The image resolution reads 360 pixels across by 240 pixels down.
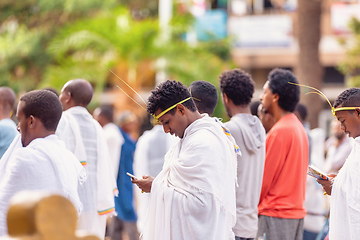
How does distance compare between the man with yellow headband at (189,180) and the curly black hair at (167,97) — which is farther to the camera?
the curly black hair at (167,97)

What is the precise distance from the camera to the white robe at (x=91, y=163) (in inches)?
223

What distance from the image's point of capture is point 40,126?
13.0 ft

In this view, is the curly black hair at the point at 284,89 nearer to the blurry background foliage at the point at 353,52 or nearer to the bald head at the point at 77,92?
the bald head at the point at 77,92

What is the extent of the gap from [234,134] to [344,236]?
1394mm

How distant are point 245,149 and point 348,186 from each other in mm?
1195

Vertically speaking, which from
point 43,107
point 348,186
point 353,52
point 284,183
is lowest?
point 284,183

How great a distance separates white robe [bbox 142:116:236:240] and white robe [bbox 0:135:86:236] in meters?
0.56

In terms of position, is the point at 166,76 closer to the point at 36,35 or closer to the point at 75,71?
the point at 75,71

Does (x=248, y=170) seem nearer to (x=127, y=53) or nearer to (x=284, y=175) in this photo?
(x=284, y=175)

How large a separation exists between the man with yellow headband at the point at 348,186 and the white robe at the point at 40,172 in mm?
1746

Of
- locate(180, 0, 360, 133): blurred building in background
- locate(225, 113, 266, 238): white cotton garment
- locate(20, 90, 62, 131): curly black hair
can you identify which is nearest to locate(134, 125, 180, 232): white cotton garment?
locate(225, 113, 266, 238): white cotton garment

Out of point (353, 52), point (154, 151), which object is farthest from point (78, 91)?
point (353, 52)

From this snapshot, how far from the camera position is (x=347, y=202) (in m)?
4.09

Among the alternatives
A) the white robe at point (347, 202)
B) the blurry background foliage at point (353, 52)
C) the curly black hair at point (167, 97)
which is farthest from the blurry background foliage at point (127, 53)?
the curly black hair at point (167, 97)
